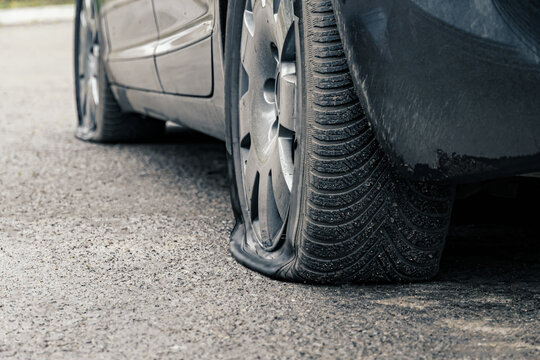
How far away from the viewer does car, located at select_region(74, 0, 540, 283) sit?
1686 millimetres

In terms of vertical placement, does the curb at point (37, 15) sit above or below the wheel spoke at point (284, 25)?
below

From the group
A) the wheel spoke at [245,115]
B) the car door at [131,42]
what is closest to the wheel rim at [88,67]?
the car door at [131,42]

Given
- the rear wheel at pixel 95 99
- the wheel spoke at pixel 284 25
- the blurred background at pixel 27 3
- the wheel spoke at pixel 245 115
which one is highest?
the wheel spoke at pixel 284 25

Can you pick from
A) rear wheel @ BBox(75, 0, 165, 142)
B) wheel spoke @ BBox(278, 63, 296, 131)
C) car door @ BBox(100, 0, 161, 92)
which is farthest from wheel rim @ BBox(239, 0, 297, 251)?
rear wheel @ BBox(75, 0, 165, 142)

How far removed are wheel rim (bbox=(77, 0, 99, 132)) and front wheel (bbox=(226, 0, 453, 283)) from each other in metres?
2.38

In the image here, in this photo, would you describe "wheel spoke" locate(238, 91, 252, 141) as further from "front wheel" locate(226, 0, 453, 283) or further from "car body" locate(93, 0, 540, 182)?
"car body" locate(93, 0, 540, 182)

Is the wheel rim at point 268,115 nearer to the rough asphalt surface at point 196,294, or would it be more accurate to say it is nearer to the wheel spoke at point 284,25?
the wheel spoke at point 284,25

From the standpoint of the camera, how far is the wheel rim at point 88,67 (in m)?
4.57

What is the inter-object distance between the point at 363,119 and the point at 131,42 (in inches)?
78.9

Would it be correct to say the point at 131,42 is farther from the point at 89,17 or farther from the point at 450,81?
the point at 450,81

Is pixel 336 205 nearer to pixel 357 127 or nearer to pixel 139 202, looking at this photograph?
pixel 357 127

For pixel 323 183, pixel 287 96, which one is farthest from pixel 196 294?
pixel 287 96

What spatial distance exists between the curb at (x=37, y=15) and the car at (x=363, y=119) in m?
13.6

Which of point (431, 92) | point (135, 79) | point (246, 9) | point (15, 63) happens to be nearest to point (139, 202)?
point (135, 79)
